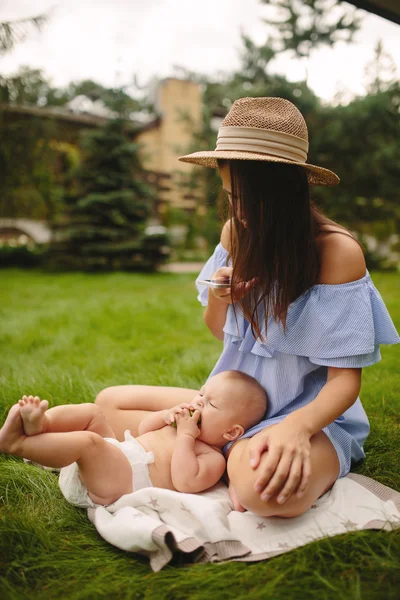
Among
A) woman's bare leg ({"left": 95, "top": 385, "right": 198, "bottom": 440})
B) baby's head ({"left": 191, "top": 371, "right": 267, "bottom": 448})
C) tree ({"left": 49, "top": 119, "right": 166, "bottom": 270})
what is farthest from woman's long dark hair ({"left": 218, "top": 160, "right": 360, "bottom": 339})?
tree ({"left": 49, "top": 119, "right": 166, "bottom": 270})

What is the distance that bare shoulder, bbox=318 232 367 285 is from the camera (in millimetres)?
1395

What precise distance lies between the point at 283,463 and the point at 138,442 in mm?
510

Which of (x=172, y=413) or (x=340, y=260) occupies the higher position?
(x=340, y=260)

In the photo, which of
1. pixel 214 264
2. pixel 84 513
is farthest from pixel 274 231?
pixel 84 513

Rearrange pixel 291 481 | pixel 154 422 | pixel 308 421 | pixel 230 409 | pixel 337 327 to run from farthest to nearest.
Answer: pixel 154 422 → pixel 230 409 → pixel 337 327 → pixel 308 421 → pixel 291 481

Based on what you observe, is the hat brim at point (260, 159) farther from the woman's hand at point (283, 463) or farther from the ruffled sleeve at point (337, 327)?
the woman's hand at point (283, 463)

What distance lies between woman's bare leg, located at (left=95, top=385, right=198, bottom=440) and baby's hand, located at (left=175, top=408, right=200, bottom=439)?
0.27 meters

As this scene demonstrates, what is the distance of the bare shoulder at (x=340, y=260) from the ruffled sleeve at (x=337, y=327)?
0.02 metres

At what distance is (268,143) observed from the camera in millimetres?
1334

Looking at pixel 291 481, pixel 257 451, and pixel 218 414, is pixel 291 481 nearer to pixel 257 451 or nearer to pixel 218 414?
pixel 257 451

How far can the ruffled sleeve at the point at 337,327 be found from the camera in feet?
4.40

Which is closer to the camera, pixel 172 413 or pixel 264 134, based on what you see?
pixel 264 134

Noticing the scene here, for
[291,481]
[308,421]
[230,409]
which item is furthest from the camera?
[230,409]

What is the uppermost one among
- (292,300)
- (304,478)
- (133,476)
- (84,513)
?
(292,300)
